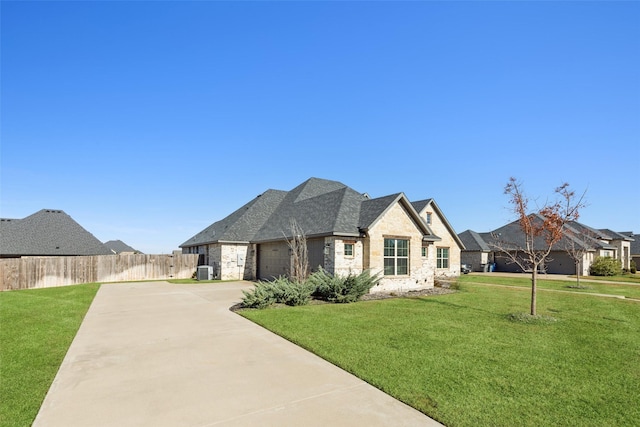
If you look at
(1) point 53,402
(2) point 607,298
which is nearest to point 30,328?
(1) point 53,402

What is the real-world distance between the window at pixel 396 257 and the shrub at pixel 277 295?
5776 millimetres

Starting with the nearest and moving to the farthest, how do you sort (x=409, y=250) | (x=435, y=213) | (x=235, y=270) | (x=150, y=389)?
(x=150, y=389), (x=409, y=250), (x=235, y=270), (x=435, y=213)

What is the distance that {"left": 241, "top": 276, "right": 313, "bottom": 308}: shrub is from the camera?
12.9 m

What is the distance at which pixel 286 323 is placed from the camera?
401 inches

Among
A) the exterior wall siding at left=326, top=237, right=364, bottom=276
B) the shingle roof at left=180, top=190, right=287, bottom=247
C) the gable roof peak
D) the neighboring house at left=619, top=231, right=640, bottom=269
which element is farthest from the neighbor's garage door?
the neighboring house at left=619, top=231, right=640, bottom=269

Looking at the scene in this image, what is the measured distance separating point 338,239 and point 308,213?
555 centimetres

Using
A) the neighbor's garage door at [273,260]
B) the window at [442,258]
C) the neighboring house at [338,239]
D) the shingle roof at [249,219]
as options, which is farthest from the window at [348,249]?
the window at [442,258]

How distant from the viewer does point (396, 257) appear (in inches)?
733

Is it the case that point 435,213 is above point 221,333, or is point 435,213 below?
above

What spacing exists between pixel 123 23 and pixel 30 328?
35.5ft

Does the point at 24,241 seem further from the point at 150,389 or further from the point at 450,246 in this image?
the point at 450,246

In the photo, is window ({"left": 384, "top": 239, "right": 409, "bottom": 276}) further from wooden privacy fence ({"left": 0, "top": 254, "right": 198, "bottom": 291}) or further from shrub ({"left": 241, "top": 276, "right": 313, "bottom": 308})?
wooden privacy fence ({"left": 0, "top": 254, "right": 198, "bottom": 291})

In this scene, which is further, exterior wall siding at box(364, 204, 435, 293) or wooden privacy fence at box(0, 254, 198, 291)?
wooden privacy fence at box(0, 254, 198, 291)

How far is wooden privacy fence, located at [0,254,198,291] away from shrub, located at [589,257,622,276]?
37.3 metres
